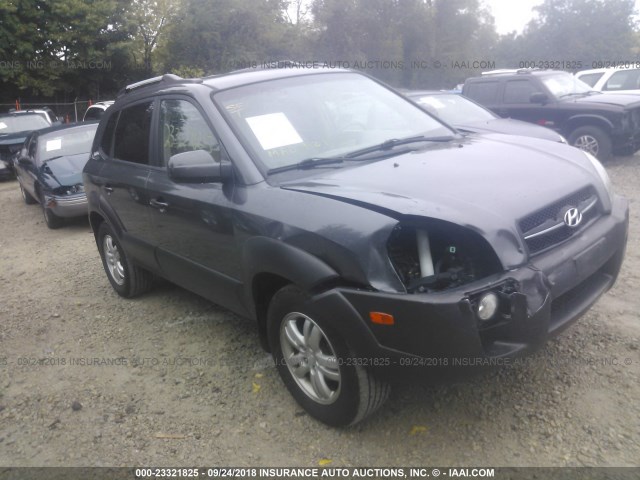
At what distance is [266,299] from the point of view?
3318 mm

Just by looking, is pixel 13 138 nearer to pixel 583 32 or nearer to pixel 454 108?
pixel 454 108

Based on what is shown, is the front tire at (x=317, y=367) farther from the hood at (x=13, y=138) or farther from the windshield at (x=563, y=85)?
the hood at (x=13, y=138)

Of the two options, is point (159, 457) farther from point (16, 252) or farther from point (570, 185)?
point (16, 252)

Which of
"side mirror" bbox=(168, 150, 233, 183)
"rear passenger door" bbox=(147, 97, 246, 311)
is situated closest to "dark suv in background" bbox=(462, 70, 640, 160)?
"rear passenger door" bbox=(147, 97, 246, 311)

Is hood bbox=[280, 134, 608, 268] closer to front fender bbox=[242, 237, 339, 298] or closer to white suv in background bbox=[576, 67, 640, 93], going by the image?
front fender bbox=[242, 237, 339, 298]

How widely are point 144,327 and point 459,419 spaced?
277cm

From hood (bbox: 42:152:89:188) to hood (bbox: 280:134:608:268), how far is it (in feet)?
21.5

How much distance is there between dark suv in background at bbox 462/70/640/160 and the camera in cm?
938

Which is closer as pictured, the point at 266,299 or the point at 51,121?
the point at 266,299

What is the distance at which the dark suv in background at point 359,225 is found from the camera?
2.50m

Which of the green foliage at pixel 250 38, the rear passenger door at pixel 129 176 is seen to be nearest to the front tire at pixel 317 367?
the rear passenger door at pixel 129 176

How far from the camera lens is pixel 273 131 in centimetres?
346

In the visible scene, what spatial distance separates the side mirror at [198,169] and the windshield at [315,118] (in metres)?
0.21

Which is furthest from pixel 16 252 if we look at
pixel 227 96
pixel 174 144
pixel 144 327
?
pixel 227 96
